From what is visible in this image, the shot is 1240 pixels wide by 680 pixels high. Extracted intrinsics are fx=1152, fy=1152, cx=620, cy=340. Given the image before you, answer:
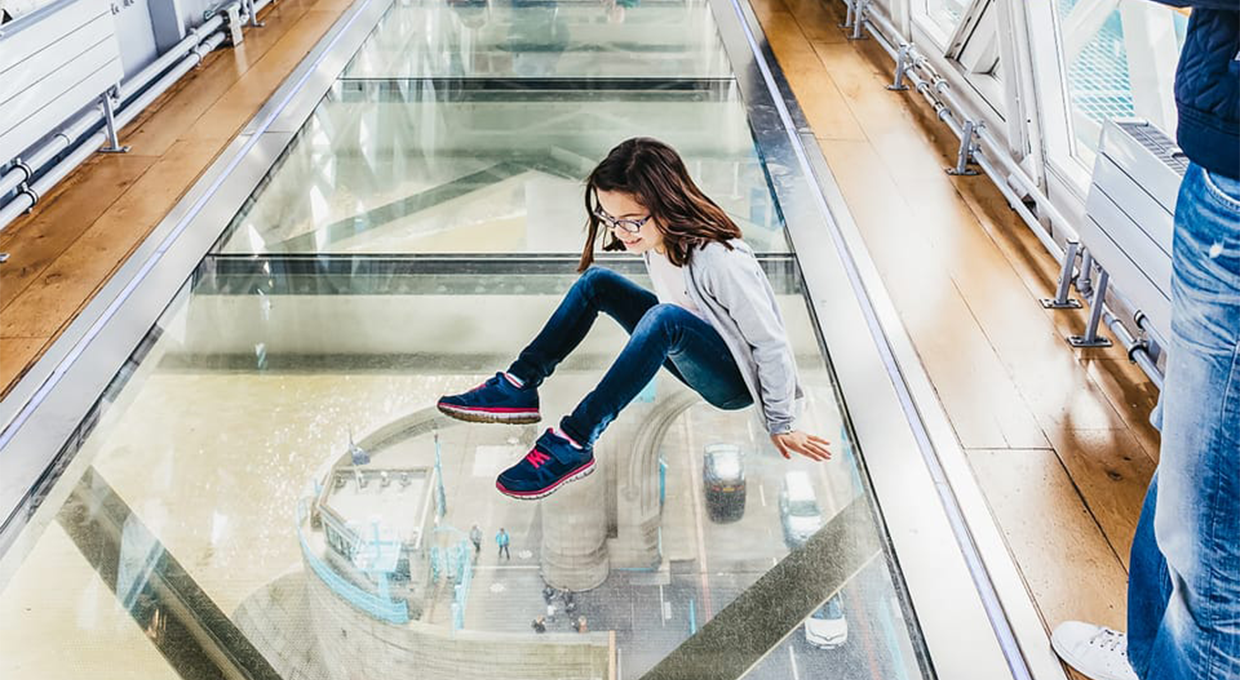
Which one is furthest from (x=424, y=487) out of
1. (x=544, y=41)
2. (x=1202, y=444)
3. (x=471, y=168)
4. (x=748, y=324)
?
(x=544, y=41)

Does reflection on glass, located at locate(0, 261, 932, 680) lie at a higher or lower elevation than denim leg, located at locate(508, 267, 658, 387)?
lower

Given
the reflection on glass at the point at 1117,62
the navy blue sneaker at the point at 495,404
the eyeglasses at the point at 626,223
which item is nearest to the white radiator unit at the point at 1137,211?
the reflection on glass at the point at 1117,62

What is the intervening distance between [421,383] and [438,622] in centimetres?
94

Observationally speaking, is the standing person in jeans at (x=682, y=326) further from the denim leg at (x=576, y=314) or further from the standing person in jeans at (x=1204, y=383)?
the standing person in jeans at (x=1204, y=383)

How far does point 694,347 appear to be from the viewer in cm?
277

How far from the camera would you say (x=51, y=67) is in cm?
442

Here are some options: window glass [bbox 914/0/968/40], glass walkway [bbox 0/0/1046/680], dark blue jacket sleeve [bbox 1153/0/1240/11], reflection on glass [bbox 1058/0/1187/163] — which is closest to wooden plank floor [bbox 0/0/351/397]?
glass walkway [bbox 0/0/1046/680]

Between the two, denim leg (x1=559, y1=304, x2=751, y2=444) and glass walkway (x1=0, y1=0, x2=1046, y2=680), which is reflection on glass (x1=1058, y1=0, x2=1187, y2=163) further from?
denim leg (x1=559, y1=304, x2=751, y2=444)

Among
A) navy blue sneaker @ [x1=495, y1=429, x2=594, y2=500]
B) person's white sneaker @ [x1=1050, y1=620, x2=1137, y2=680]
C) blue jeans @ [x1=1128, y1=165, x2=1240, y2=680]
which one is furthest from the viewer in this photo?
navy blue sneaker @ [x1=495, y1=429, x2=594, y2=500]

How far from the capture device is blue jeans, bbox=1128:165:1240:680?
1.43 meters

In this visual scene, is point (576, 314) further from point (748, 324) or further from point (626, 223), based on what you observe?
point (748, 324)

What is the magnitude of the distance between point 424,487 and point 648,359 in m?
0.60

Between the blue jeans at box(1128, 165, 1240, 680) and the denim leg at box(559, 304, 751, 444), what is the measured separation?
3.79 ft

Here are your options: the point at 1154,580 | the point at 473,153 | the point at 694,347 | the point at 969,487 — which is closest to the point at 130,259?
the point at 473,153
